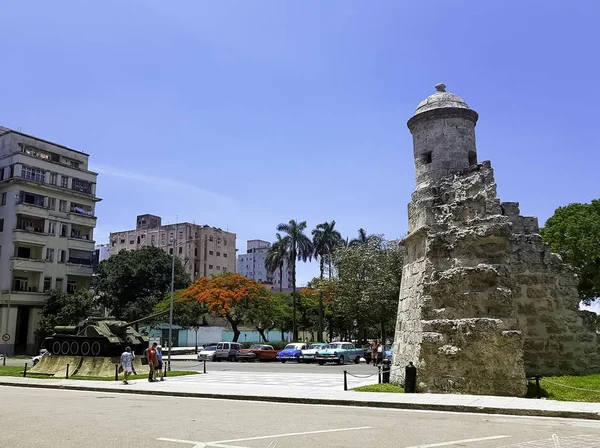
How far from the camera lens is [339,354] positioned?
34000mm

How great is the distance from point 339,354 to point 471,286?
67.9 feet

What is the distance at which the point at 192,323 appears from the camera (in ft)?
161

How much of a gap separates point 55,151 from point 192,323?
2186cm

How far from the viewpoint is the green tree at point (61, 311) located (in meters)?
43.1

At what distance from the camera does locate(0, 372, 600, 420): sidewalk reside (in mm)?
11389

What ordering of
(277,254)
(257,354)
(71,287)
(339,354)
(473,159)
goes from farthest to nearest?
(277,254) < (71,287) < (257,354) < (339,354) < (473,159)

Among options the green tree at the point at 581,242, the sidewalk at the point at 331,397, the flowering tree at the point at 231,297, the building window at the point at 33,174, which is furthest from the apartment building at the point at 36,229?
the green tree at the point at 581,242

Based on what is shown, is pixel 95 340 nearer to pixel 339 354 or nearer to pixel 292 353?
pixel 339 354

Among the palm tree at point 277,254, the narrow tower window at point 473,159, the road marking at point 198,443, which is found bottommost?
the road marking at point 198,443

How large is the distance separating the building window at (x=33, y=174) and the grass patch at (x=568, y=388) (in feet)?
153

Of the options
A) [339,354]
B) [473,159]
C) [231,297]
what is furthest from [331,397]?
[231,297]

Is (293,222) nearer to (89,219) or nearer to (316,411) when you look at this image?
(89,219)

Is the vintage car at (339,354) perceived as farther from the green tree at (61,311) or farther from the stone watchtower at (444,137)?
the green tree at (61,311)

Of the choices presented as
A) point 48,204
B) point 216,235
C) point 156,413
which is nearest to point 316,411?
point 156,413
